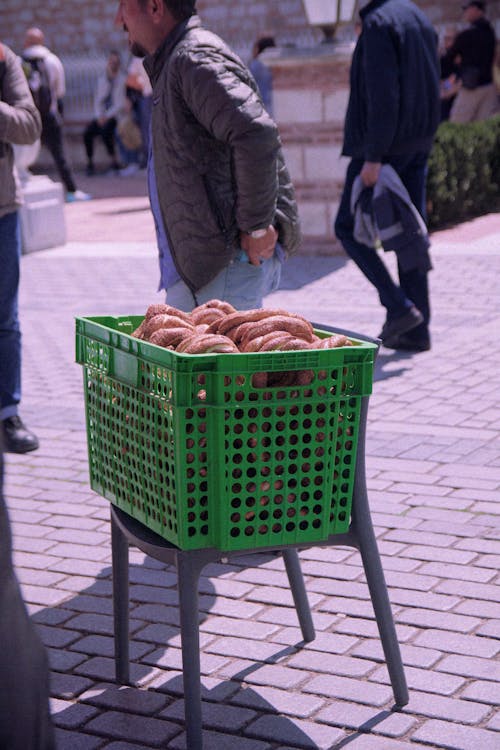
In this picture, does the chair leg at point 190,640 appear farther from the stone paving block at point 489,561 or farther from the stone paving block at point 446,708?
the stone paving block at point 489,561

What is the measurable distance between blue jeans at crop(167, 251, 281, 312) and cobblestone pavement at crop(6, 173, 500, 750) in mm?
949

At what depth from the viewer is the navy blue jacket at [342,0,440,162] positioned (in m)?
7.30

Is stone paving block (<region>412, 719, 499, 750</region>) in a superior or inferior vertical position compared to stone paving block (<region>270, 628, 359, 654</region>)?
superior

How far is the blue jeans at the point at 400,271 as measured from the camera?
759 cm

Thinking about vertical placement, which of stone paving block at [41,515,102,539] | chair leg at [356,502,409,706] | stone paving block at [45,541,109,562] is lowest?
stone paving block at [41,515,102,539]

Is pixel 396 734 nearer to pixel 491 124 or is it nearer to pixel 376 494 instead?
pixel 376 494

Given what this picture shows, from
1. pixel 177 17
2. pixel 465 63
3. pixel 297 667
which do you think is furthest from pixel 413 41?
pixel 465 63

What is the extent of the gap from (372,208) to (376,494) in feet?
9.05

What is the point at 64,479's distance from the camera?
18.4 feet

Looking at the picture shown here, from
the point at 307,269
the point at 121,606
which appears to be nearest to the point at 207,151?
the point at 121,606

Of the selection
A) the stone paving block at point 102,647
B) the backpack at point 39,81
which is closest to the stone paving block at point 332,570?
the stone paving block at point 102,647

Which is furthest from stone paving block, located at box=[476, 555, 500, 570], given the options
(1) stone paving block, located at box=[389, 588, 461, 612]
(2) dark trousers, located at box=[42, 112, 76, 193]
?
(2) dark trousers, located at box=[42, 112, 76, 193]

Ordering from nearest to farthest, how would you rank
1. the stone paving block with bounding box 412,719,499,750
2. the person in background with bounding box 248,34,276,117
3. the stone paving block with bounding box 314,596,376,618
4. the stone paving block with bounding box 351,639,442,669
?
the stone paving block with bounding box 412,719,499,750 < the stone paving block with bounding box 351,639,442,669 < the stone paving block with bounding box 314,596,376,618 < the person in background with bounding box 248,34,276,117

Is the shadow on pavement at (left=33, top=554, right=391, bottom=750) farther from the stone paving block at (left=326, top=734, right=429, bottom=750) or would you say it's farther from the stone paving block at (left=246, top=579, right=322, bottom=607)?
the stone paving block at (left=246, top=579, right=322, bottom=607)
